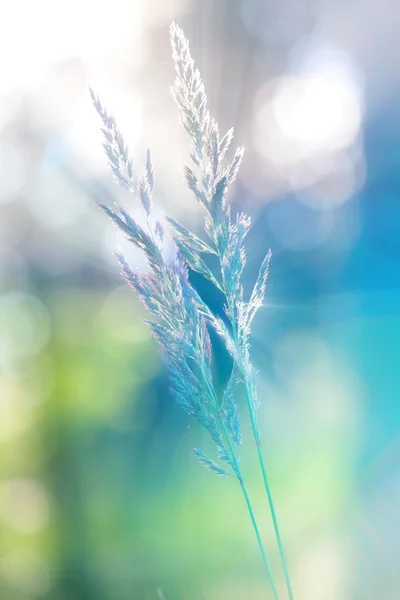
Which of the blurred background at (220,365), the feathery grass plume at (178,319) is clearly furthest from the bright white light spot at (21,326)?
the feathery grass plume at (178,319)

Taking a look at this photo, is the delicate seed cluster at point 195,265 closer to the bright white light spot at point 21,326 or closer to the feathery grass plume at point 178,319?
the feathery grass plume at point 178,319

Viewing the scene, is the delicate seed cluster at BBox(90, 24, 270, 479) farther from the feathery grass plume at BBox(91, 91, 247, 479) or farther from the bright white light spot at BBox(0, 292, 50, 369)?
the bright white light spot at BBox(0, 292, 50, 369)

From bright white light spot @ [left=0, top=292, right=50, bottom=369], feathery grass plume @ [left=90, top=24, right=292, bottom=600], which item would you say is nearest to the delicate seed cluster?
feathery grass plume @ [left=90, top=24, right=292, bottom=600]

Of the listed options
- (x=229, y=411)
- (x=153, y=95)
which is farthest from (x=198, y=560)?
(x=153, y=95)

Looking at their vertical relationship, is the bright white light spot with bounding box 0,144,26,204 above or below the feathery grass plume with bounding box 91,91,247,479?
above

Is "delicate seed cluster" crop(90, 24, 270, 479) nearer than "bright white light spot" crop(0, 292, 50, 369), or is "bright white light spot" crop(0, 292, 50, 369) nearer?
"delicate seed cluster" crop(90, 24, 270, 479)

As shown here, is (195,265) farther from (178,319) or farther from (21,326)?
(21,326)

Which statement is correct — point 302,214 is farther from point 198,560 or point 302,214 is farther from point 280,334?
Answer: point 198,560

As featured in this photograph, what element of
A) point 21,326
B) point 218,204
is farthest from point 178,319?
point 21,326
